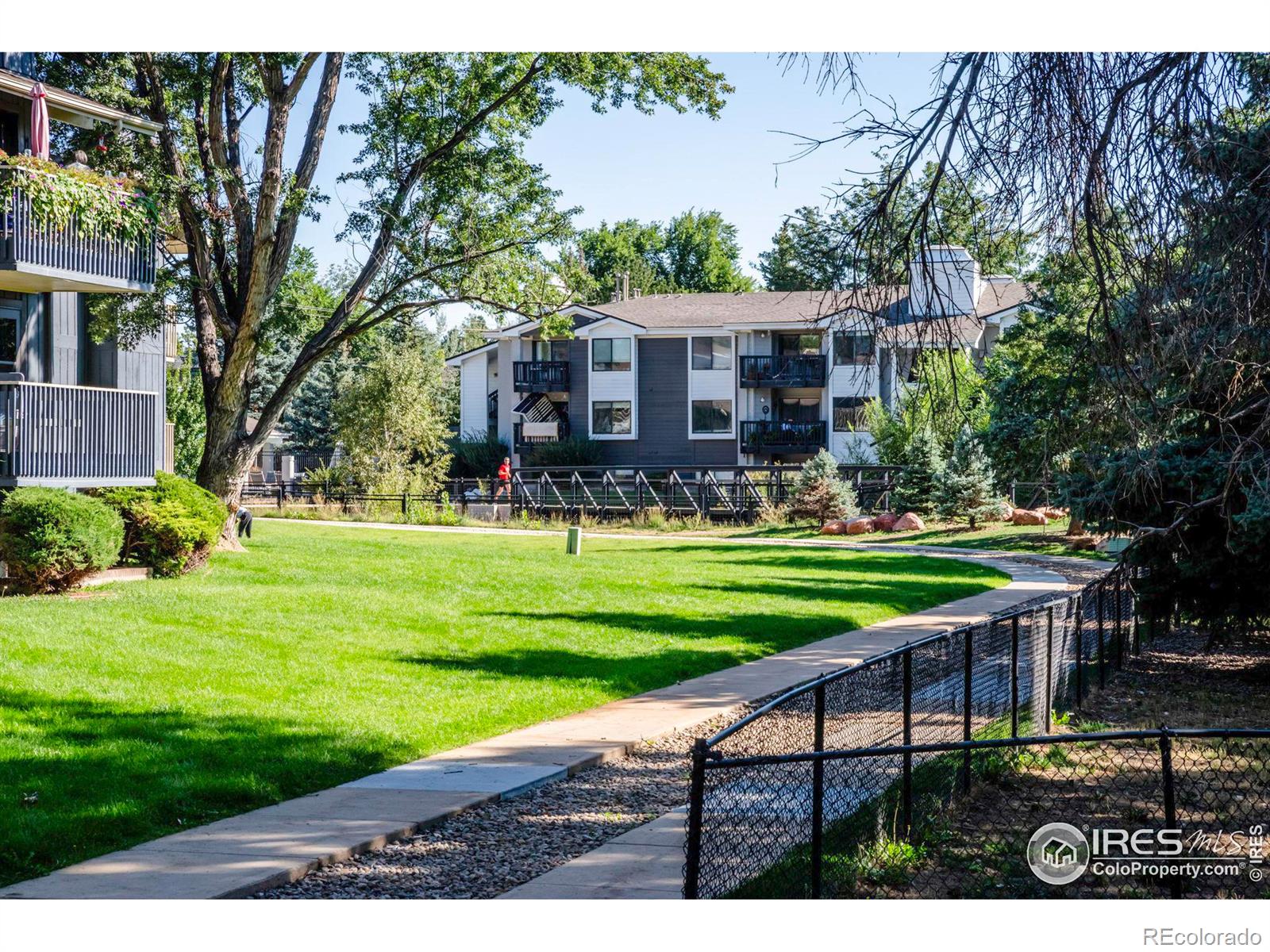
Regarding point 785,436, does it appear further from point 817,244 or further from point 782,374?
point 817,244

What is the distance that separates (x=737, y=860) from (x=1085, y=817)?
9.18 feet

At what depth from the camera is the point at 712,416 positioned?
5094cm

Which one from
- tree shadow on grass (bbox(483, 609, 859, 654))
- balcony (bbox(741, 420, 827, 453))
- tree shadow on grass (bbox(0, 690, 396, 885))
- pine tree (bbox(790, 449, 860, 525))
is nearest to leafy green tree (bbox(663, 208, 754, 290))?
balcony (bbox(741, 420, 827, 453))

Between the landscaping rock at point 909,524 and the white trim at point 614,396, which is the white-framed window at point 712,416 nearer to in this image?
the white trim at point 614,396

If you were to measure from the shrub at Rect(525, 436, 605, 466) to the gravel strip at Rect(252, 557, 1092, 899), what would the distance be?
137ft

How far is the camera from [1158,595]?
1188 cm

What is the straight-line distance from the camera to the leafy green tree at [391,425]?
1777 inches

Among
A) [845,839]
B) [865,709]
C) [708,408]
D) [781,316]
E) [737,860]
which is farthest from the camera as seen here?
[708,408]

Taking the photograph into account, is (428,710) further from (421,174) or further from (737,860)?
(421,174)

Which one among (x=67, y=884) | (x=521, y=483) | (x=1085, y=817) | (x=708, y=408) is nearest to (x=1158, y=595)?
(x=1085, y=817)

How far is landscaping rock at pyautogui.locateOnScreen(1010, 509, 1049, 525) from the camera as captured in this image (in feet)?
108

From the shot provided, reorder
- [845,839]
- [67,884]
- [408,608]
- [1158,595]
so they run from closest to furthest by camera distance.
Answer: [67,884], [845,839], [1158,595], [408,608]

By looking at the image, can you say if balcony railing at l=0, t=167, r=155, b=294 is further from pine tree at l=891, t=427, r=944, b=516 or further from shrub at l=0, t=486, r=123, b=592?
pine tree at l=891, t=427, r=944, b=516

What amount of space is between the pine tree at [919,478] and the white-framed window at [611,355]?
1836 cm
